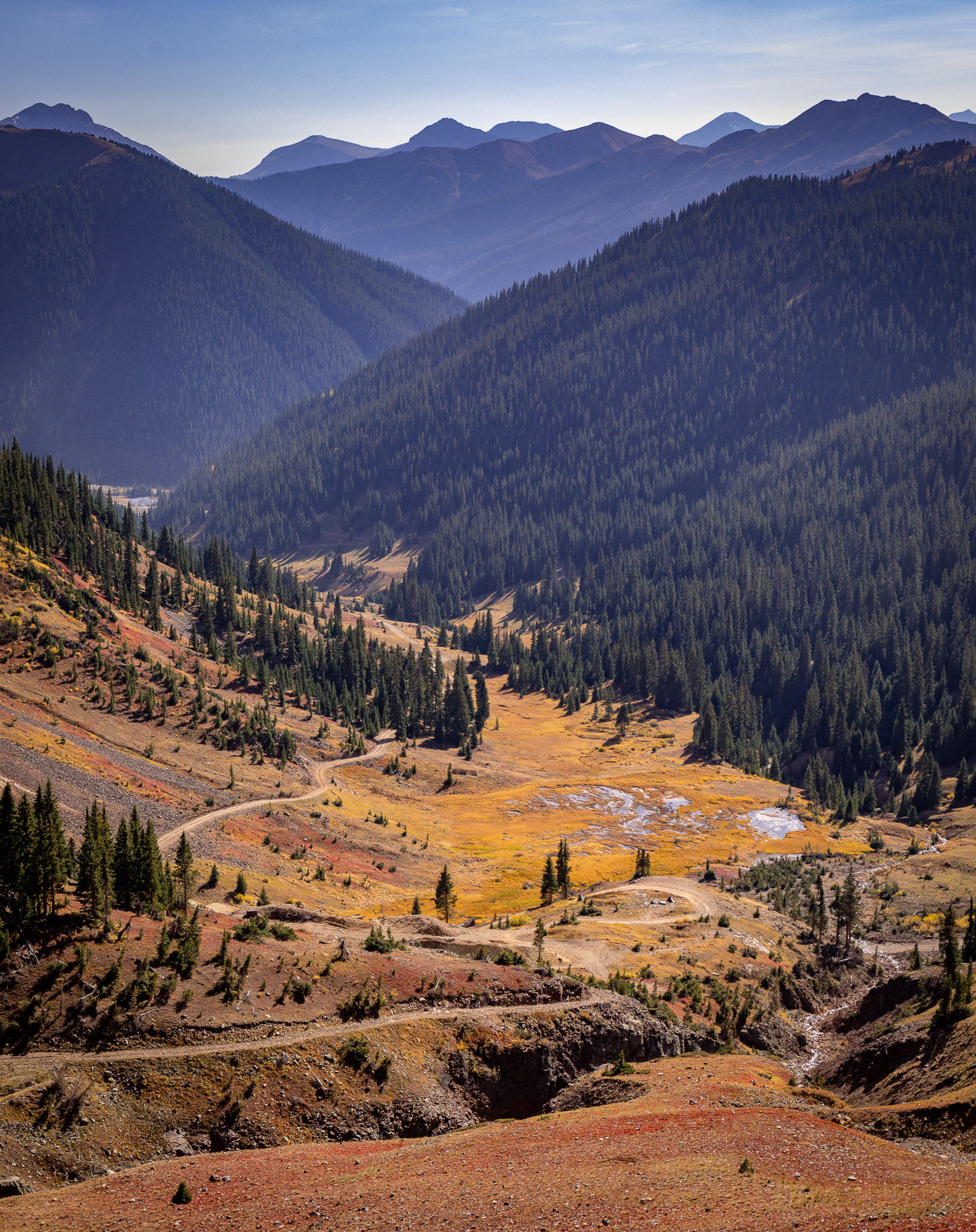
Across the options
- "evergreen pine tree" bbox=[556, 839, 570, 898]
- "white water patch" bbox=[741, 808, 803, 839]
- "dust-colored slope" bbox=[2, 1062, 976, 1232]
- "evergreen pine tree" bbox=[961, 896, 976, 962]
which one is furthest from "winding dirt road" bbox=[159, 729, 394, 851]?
"evergreen pine tree" bbox=[961, 896, 976, 962]

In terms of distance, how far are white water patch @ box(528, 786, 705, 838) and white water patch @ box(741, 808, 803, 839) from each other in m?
9.72

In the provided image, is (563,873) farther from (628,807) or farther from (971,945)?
(628,807)

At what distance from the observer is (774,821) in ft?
532

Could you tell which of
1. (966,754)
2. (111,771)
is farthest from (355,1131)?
(966,754)

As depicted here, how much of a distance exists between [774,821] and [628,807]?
26.6m

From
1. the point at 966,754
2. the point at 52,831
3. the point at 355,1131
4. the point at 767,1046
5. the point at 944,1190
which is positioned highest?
the point at 52,831

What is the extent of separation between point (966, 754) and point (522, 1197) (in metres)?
185

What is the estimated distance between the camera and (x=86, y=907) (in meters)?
53.6

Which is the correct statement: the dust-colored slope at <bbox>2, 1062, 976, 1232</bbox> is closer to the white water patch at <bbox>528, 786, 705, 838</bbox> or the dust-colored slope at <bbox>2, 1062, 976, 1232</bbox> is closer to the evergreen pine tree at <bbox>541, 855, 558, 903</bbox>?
the evergreen pine tree at <bbox>541, 855, 558, 903</bbox>

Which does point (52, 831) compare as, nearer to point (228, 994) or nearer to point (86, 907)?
point (86, 907)

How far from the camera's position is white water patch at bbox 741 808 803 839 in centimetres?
15600

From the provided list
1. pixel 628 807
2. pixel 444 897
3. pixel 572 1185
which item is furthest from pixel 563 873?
pixel 572 1185

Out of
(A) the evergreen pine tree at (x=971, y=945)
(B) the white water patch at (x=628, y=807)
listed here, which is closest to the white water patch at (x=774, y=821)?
(B) the white water patch at (x=628, y=807)

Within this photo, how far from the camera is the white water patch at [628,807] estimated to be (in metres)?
158
